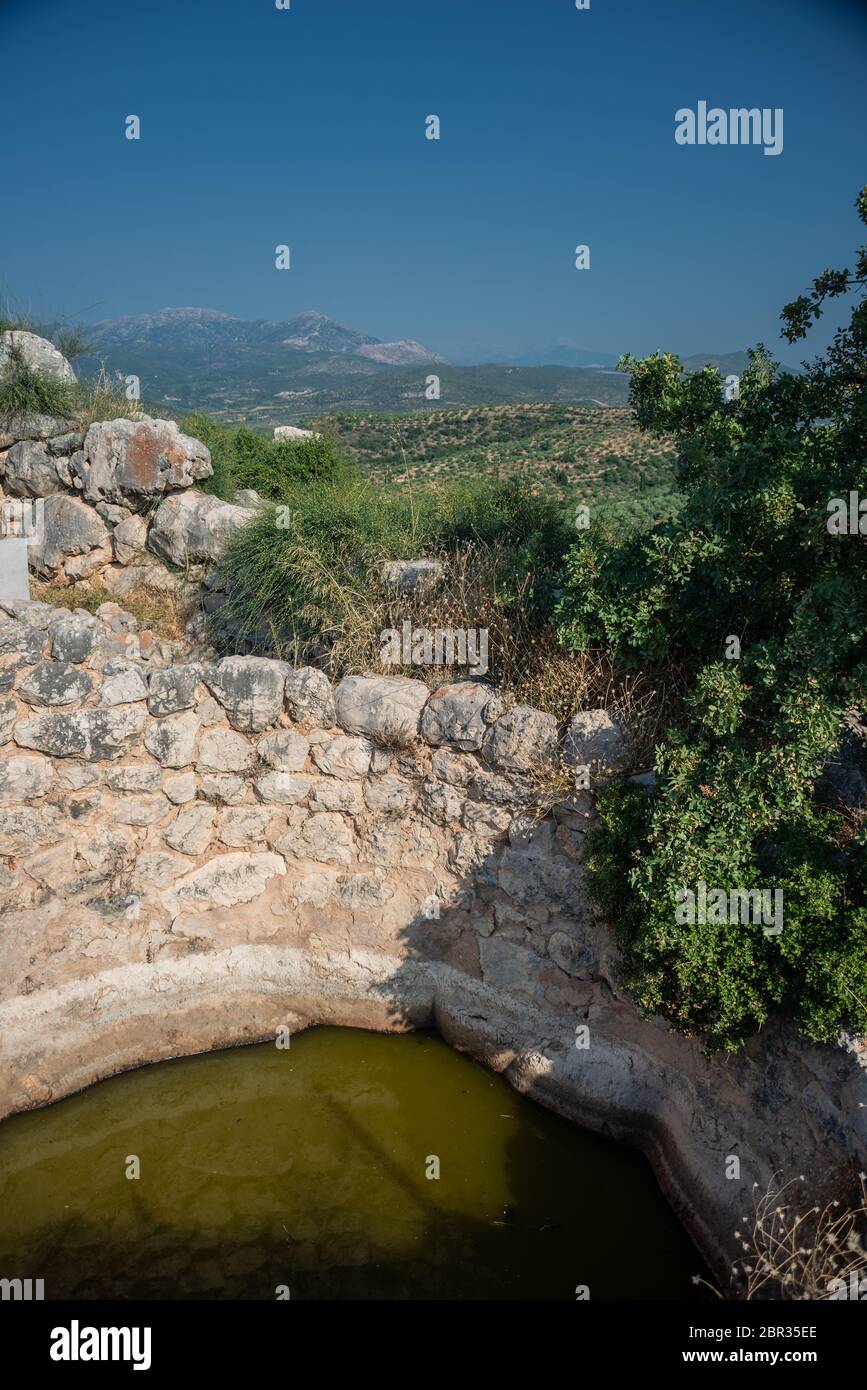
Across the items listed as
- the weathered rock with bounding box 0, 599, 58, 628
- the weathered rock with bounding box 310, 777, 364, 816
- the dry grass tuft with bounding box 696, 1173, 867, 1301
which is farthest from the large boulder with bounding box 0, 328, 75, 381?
the dry grass tuft with bounding box 696, 1173, 867, 1301

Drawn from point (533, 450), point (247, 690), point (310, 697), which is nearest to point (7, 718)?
point (247, 690)

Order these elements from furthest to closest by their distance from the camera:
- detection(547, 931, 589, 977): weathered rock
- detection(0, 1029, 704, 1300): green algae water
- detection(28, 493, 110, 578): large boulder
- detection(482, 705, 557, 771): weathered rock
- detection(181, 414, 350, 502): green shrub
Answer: detection(181, 414, 350, 502): green shrub → detection(28, 493, 110, 578): large boulder → detection(547, 931, 589, 977): weathered rock → detection(482, 705, 557, 771): weathered rock → detection(0, 1029, 704, 1300): green algae water

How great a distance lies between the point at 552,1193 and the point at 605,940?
1.49 m

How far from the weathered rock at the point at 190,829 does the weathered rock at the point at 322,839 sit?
0.54 metres

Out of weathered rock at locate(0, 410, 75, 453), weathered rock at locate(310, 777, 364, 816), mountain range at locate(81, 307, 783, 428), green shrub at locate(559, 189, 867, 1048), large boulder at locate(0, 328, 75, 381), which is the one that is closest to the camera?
green shrub at locate(559, 189, 867, 1048)

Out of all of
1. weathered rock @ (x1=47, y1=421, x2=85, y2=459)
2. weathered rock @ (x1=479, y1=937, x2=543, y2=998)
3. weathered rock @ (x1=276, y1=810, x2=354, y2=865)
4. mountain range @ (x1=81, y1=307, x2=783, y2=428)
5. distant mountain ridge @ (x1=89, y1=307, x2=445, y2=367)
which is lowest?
weathered rock @ (x1=479, y1=937, x2=543, y2=998)

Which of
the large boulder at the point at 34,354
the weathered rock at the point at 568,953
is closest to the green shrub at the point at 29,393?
the large boulder at the point at 34,354

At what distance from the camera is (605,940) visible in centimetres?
537

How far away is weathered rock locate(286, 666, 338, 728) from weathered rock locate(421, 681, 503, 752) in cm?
69

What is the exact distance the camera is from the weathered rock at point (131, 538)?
8625 millimetres

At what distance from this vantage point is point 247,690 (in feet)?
19.0

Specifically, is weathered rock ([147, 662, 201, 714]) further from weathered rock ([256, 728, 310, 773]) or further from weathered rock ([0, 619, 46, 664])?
weathered rock ([0, 619, 46, 664])

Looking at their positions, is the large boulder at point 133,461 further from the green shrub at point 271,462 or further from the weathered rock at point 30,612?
the weathered rock at point 30,612

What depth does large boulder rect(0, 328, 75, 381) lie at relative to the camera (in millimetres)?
9086
